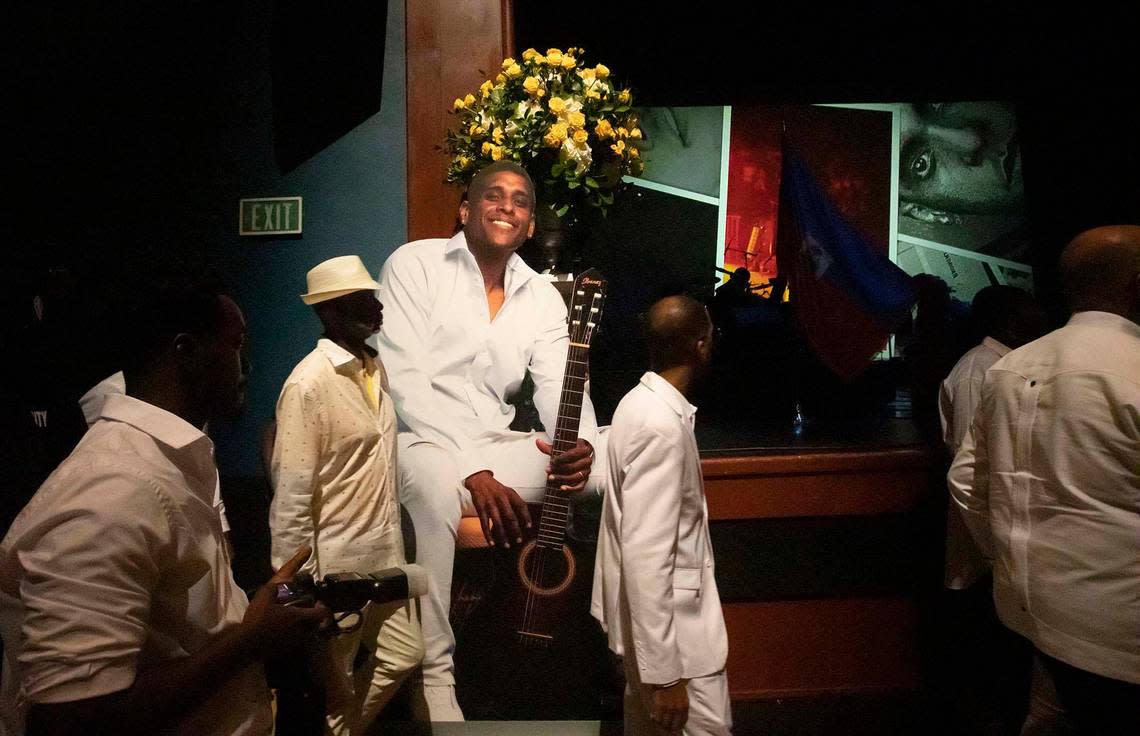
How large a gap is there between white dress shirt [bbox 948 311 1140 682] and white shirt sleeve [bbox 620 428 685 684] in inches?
36.6

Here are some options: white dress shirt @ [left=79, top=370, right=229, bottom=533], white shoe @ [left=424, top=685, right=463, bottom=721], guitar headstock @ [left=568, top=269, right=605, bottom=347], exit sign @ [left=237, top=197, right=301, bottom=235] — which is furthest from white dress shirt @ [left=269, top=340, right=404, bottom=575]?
exit sign @ [left=237, top=197, right=301, bottom=235]

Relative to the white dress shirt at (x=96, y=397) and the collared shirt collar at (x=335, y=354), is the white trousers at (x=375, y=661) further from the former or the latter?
Result: the collared shirt collar at (x=335, y=354)

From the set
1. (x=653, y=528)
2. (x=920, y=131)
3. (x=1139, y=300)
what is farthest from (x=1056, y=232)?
(x=653, y=528)

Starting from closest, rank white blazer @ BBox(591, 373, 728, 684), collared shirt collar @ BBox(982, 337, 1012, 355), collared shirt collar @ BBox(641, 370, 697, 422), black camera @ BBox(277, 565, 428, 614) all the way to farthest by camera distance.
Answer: black camera @ BBox(277, 565, 428, 614), white blazer @ BBox(591, 373, 728, 684), collared shirt collar @ BBox(641, 370, 697, 422), collared shirt collar @ BBox(982, 337, 1012, 355)

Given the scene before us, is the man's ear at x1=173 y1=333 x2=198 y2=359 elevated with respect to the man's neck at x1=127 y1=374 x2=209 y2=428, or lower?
elevated

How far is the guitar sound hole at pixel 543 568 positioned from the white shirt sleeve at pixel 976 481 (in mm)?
1489

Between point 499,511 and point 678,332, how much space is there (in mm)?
1237

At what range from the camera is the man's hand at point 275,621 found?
1.31 meters

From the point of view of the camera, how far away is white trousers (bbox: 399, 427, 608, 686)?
10.2 ft

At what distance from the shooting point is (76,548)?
107 centimetres

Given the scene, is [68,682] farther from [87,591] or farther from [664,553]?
[664,553]

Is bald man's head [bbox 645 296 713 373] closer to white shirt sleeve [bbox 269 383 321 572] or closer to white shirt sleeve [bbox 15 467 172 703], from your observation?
white shirt sleeve [bbox 269 383 321 572]

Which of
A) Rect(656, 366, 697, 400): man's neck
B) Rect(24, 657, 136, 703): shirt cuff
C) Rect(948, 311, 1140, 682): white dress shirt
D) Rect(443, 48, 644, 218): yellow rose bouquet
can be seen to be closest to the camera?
Rect(24, 657, 136, 703): shirt cuff

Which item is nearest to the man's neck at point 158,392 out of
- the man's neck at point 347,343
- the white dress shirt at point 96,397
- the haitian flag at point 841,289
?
the man's neck at point 347,343
